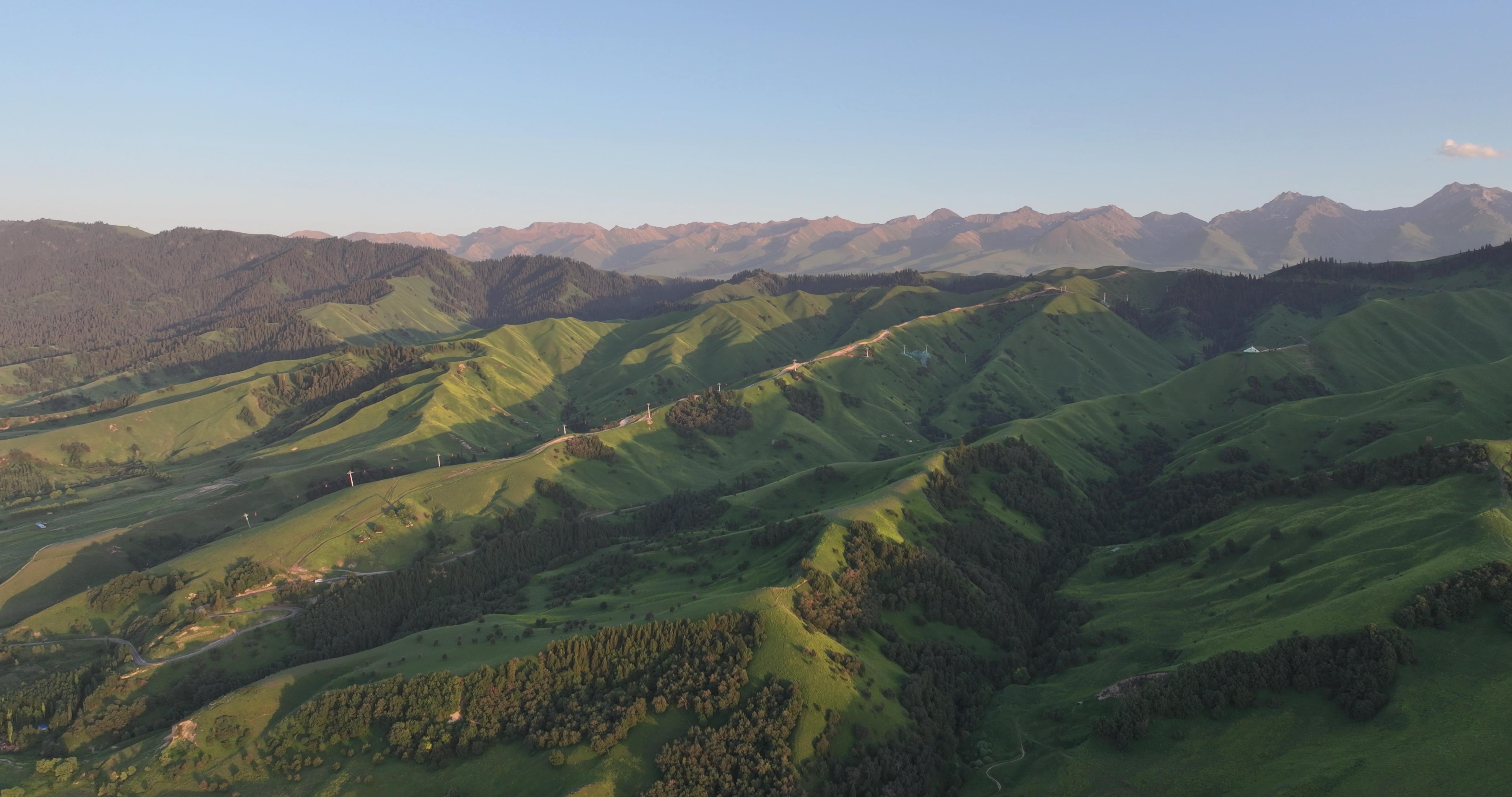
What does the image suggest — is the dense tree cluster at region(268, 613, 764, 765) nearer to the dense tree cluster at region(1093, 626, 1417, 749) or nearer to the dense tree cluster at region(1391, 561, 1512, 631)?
the dense tree cluster at region(1093, 626, 1417, 749)

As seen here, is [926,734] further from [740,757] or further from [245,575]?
[245,575]

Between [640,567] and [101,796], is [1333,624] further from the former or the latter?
[101,796]

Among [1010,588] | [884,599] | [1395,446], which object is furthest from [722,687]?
[1395,446]

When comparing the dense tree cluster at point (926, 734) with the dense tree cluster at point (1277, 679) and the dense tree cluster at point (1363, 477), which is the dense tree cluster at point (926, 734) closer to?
the dense tree cluster at point (1277, 679)

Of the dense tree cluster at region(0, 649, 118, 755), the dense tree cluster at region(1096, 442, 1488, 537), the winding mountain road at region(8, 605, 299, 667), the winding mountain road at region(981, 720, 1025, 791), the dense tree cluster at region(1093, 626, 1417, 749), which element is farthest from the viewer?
the winding mountain road at region(8, 605, 299, 667)

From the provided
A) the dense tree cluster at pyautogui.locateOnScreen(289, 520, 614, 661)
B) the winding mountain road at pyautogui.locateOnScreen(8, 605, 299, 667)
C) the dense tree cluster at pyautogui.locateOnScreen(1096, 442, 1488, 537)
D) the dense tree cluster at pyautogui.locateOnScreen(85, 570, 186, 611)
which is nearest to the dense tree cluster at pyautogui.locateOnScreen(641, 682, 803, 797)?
the dense tree cluster at pyautogui.locateOnScreen(289, 520, 614, 661)

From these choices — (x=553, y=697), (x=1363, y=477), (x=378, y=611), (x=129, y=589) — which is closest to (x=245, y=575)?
(x=129, y=589)

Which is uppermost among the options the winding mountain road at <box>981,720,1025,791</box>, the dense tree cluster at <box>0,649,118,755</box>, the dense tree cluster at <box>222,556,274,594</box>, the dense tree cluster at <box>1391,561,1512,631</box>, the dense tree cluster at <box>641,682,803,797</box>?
the dense tree cluster at <box>222,556,274,594</box>
